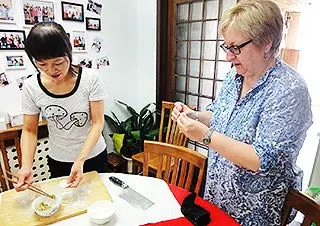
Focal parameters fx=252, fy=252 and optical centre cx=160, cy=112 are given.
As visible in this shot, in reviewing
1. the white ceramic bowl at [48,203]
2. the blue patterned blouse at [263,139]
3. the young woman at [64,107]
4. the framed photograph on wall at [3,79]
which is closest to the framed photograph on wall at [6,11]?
the framed photograph on wall at [3,79]

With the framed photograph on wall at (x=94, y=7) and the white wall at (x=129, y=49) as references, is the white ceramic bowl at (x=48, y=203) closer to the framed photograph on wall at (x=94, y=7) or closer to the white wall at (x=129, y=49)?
the white wall at (x=129, y=49)

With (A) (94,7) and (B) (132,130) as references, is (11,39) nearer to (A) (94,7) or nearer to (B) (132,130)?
(A) (94,7)

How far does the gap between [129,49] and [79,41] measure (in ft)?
2.06

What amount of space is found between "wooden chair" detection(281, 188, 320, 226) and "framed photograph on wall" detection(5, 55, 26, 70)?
218 cm

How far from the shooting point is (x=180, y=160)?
1.41 m

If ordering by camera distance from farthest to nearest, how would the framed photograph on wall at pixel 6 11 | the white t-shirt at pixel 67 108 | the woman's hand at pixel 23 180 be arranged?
the framed photograph on wall at pixel 6 11, the white t-shirt at pixel 67 108, the woman's hand at pixel 23 180

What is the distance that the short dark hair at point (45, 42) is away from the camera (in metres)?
1.10

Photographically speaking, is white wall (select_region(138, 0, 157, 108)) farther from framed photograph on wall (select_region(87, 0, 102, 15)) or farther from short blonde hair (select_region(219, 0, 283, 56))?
short blonde hair (select_region(219, 0, 283, 56))

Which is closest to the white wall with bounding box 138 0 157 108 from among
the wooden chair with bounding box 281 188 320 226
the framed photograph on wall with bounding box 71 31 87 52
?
the framed photograph on wall with bounding box 71 31 87 52

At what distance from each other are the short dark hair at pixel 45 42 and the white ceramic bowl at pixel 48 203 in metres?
0.62

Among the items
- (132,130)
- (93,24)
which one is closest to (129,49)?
(93,24)

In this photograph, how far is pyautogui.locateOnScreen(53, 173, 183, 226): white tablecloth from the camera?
1.00 m

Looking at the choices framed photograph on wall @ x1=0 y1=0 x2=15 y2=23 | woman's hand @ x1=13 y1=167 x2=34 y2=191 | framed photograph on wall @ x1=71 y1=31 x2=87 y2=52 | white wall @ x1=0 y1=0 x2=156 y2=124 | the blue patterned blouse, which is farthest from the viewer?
white wall @ x1=0 y1=0 x2=156 y2=124

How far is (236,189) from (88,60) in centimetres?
205
